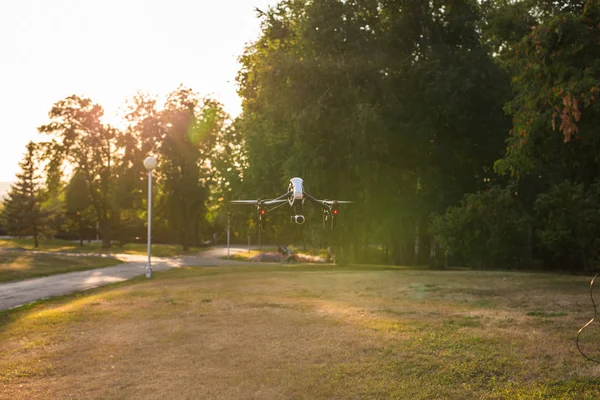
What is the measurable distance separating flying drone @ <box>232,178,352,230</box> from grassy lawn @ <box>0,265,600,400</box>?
5.04m

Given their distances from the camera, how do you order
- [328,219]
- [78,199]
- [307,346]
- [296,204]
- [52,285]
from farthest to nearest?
[78,199]
[52,285]
[307,346]
[328,219]
[296,204]

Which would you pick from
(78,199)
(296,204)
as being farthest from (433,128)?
(78,199)

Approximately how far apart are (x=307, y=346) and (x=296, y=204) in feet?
26.9

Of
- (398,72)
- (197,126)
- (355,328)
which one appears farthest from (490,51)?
(197,126)

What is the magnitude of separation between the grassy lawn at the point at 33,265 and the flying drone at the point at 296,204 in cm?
2734

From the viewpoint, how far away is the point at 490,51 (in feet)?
131

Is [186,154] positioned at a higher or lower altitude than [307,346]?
higher

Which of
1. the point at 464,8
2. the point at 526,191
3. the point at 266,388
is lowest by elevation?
the point at 266,388

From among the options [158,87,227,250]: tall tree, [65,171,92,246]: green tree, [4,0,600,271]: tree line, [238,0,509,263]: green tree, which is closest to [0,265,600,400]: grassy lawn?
[4,0,600,271]: tree line

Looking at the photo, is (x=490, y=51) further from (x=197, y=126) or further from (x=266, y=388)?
(x=197, y=126)

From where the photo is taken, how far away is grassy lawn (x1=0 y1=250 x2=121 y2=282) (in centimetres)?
3216

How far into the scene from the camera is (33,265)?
37375mm

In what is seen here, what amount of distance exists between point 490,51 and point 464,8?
337cm

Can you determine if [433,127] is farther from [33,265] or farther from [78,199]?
[78,199]
